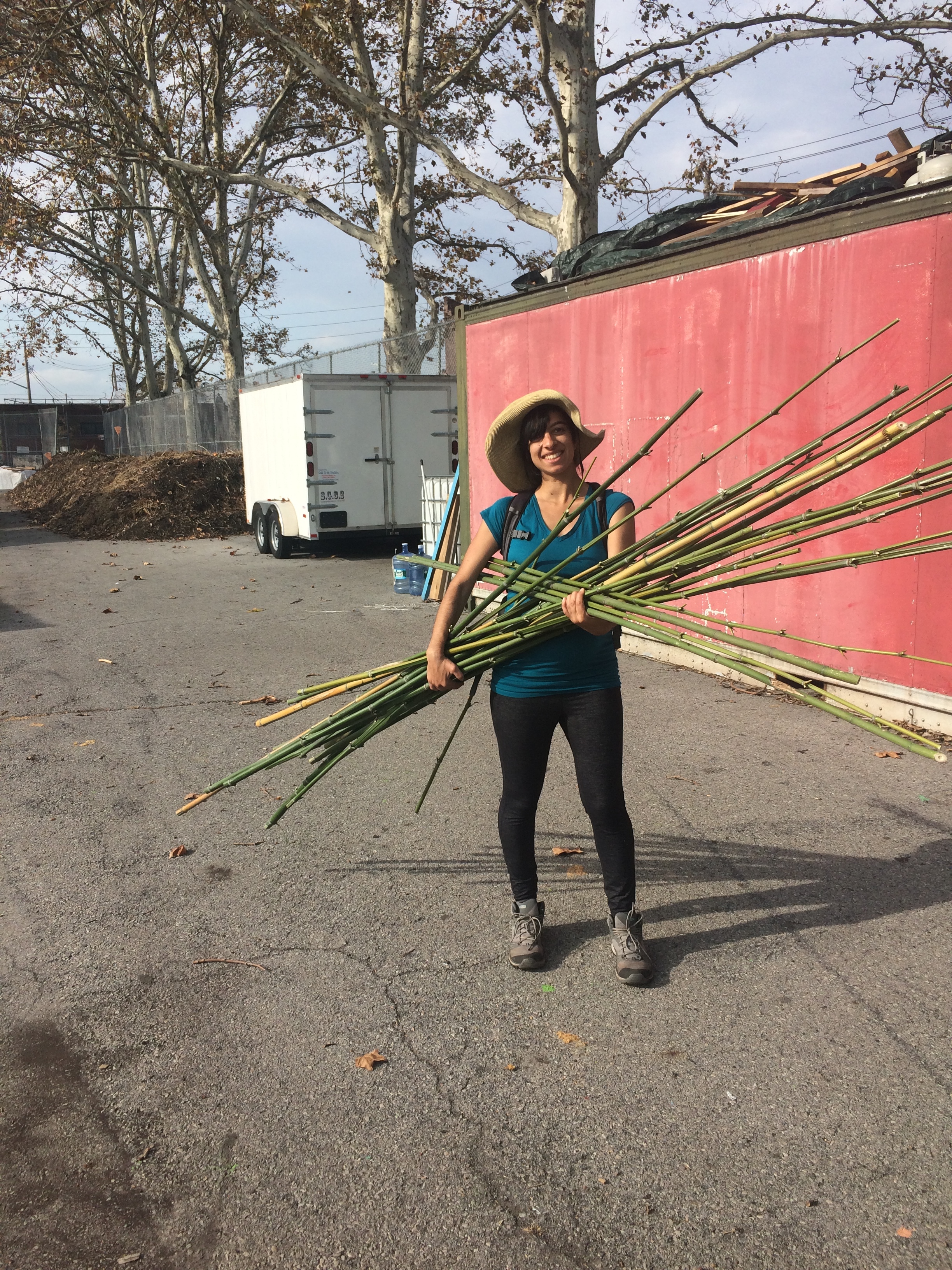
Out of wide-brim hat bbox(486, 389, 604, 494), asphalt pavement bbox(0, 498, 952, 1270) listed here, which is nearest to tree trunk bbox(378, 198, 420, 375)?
asphalt pavement bbox(0, 498, 952, 1270)

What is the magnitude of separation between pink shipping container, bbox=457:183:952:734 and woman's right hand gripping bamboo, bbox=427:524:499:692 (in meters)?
1.70

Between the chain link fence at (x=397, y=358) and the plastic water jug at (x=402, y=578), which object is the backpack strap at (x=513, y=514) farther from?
the chain link fence at (x=397, y=358)

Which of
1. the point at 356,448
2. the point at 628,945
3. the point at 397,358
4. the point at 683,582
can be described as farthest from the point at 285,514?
the point at 683,582

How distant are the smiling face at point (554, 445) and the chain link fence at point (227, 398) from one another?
26.2ft

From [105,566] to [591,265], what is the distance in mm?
10190

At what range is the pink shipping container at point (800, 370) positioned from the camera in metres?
5.62

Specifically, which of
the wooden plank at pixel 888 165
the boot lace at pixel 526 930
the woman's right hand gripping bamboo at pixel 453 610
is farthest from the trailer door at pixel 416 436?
the boot lace at pixel 526 930

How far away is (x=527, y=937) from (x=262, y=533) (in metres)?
14.6

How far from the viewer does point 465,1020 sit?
305cm

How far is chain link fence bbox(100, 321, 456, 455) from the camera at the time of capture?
17.5 m

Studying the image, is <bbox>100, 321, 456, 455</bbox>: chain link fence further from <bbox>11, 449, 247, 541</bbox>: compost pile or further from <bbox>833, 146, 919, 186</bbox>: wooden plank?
<bbox>833, 146, 919, 186</bbox>: wooden plank

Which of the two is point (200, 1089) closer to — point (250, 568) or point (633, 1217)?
point (633, 1217)

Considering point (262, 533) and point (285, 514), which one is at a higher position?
point (285, 514)

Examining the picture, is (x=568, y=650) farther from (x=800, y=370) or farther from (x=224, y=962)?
(x=800, y=370)
